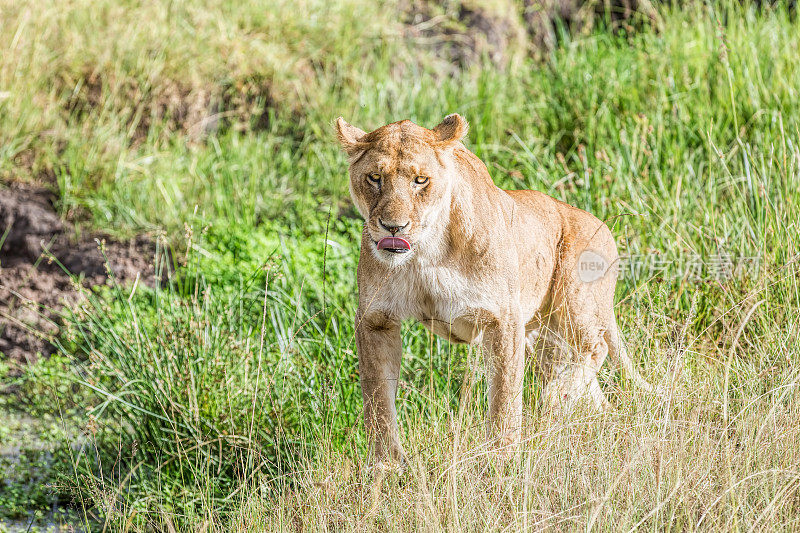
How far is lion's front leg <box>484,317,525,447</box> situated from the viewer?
3648mm

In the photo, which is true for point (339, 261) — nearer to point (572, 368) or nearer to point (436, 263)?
point (572, 368)

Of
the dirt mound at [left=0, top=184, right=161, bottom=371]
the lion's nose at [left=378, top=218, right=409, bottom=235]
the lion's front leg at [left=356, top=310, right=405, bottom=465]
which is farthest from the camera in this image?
the dirt mound at [left=0, top=184, right=161, bottom=371]

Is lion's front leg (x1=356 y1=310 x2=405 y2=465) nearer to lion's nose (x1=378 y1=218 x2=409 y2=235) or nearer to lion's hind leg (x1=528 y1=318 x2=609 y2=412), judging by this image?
lion's nose (x1=378 y1=218 x2=409 y2=235)

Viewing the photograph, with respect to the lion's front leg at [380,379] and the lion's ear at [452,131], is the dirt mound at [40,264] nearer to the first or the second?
the lion's front leg at [380,379]

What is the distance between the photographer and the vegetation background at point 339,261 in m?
3.50

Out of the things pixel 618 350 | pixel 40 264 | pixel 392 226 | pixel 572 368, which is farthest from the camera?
pixel 40 264

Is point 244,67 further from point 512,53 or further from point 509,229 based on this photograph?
point 509,229

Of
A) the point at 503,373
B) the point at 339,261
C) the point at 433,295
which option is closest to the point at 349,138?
the point at 433,295

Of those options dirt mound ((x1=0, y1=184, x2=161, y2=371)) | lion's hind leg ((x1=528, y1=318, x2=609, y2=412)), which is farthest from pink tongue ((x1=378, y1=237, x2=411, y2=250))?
dirt mound ((x1=0, y1=184, x2=161, y2=371))

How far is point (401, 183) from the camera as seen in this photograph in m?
3.36

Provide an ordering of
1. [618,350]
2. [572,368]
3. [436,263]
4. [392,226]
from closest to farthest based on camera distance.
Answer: [392,226]
[436,263]
[572,368]
[618,350]

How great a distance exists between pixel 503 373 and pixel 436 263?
524 mm

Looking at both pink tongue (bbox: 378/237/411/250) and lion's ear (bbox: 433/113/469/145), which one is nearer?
pink tongue (bbox: 378/237/411/250)

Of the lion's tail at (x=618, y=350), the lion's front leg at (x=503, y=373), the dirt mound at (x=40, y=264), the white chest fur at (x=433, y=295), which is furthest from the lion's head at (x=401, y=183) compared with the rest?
the dirt mound at (x=40, y=264)
